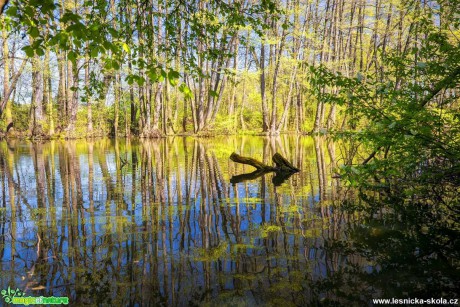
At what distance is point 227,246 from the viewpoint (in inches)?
172

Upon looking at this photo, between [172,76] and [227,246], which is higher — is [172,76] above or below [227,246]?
above

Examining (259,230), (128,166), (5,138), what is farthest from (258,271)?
(5,138)

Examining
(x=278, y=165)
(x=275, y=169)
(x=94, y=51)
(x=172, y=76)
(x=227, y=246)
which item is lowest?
(x=227, y=246)

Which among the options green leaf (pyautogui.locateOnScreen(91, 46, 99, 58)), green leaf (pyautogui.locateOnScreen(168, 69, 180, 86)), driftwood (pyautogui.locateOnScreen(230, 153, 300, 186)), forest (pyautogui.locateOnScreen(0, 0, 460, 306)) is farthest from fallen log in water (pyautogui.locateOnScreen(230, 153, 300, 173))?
green leaf (pyautogui.locateOnScreen(91, 46, 99, 58))

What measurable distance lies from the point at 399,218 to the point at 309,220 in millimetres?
1472

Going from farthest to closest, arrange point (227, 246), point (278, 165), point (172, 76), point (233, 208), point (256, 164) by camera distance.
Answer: point (256, 164) → point (278, 165) → point (233, 208) → point (227, 246) → point (172, 76)

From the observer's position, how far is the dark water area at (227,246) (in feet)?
10.6

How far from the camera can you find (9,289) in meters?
3.28

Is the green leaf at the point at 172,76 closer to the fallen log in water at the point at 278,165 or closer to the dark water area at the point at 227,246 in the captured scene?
the dark water area at the point at 227,246

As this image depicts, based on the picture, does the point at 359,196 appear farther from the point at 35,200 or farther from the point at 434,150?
the point at 35,200

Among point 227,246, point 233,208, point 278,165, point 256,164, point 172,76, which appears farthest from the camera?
point 256,164

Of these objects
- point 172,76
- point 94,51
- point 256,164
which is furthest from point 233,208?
Result: point 256,164

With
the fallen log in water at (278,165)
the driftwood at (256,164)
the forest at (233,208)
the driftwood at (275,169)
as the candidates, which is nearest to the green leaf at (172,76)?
the forest at (233,208)

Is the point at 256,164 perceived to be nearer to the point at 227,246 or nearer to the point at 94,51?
the point at 227,246
